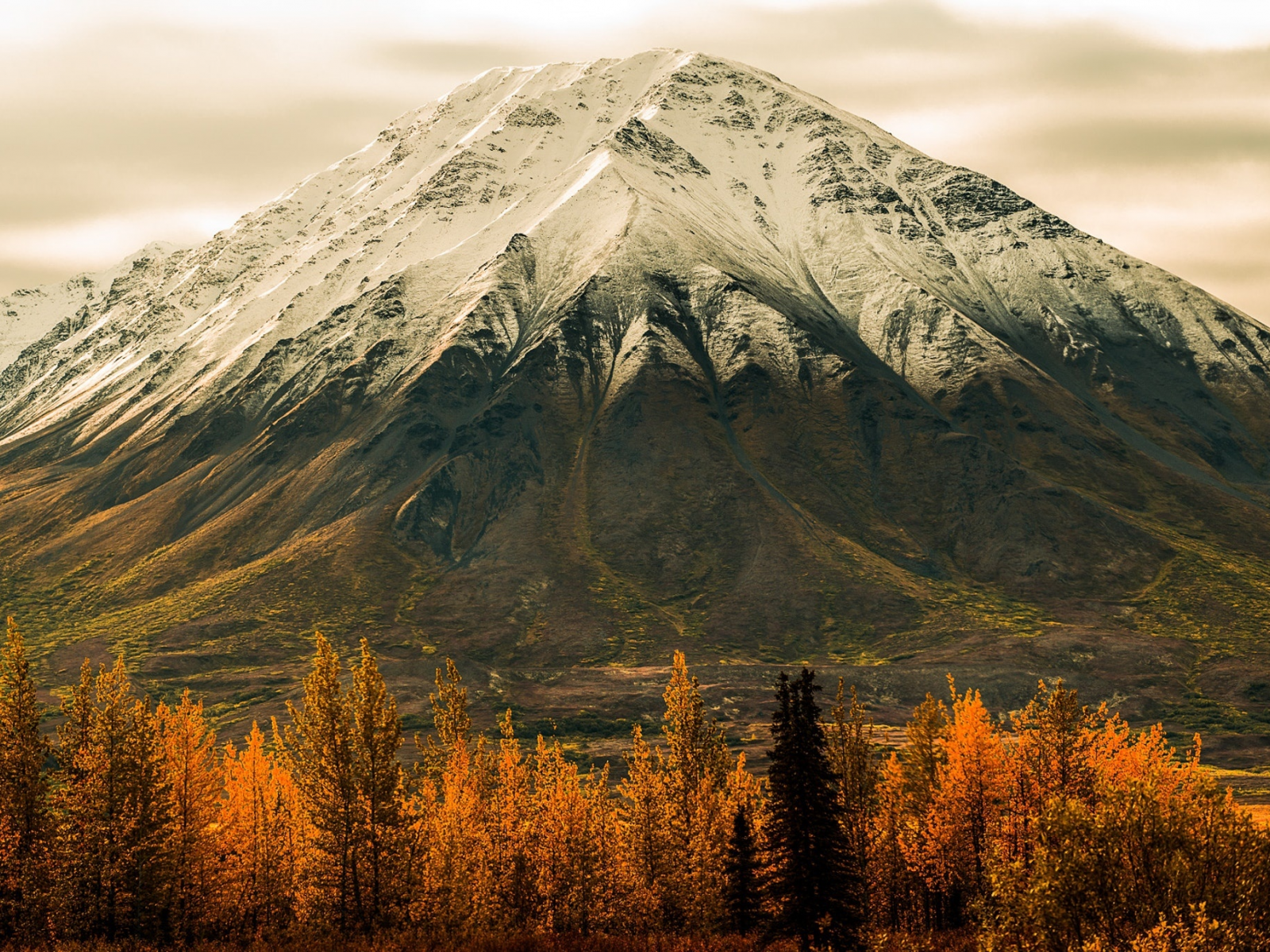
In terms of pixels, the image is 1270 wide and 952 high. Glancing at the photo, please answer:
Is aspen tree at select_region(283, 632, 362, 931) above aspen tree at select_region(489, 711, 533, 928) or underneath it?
above

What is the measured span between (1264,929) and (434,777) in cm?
6370

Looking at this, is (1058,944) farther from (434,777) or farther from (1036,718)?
(434,777)

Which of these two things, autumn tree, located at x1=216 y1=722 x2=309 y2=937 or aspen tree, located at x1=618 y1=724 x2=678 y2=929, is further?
aspen tree, located at x1=618 y1=724 x2=678 y2=929

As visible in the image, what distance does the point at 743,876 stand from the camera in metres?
58.0

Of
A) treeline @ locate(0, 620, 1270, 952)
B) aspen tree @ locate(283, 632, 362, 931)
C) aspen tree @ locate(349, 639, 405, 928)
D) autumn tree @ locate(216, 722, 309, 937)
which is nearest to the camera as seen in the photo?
treeline @ locate(0, 620, 1270, 952)

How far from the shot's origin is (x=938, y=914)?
68062 mm

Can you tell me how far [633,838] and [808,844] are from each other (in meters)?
19.6

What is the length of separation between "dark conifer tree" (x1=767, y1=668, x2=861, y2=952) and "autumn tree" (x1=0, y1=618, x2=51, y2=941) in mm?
31154

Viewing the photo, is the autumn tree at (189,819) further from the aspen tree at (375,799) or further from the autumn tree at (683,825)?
the autumn tree at (683,825)

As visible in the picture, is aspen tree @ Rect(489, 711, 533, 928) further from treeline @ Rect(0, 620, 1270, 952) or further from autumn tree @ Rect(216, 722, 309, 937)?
autumn tree @ Rect(216, 722, 309, 937)

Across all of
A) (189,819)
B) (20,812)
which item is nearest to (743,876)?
(189,819)

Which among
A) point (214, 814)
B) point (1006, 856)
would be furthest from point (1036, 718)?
point (214, 814)

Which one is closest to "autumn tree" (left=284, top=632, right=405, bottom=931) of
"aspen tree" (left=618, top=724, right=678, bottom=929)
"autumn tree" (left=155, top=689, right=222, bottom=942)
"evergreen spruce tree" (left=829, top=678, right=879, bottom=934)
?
"autumn tree" (left=155, top=689, right=222, bottom=942)

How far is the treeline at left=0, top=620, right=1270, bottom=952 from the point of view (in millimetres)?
39781
